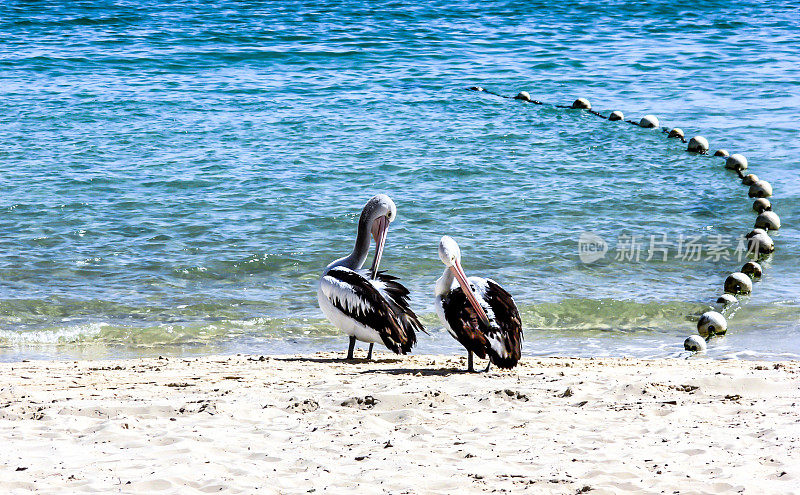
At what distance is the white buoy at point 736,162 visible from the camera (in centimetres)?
1523

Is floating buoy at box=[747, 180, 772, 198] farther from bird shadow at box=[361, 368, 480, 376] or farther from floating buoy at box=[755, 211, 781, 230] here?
bird shadow at box=[361, 368, 480, 376]

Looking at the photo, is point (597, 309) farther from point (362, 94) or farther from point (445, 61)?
point (445, 61)

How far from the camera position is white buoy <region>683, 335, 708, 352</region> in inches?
344

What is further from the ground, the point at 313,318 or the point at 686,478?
the point at 686,478

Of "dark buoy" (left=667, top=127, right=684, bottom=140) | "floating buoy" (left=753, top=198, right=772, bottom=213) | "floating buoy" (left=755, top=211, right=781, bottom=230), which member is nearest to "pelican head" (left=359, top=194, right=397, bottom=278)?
"floating buoy" (left=755, top=211, right=781, bottom=230)

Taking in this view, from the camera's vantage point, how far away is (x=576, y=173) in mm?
15141

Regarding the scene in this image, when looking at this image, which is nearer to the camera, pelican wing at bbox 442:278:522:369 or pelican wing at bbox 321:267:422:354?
pelican wing at bbox 442:278:522:369

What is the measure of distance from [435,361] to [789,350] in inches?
129

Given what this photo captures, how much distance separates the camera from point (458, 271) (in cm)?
738

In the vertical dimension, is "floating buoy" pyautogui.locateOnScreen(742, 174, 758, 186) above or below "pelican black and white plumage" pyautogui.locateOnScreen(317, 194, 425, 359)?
below

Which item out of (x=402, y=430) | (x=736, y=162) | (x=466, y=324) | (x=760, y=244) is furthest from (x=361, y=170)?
(x=402, y=430)

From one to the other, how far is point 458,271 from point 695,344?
2737mm

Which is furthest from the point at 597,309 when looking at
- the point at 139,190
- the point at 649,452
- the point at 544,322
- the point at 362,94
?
the point at 362,94

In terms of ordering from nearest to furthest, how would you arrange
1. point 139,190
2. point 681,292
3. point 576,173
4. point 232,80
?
1. point 681,292
2. point 139,190
3. point 576,173
4. point 232,80
